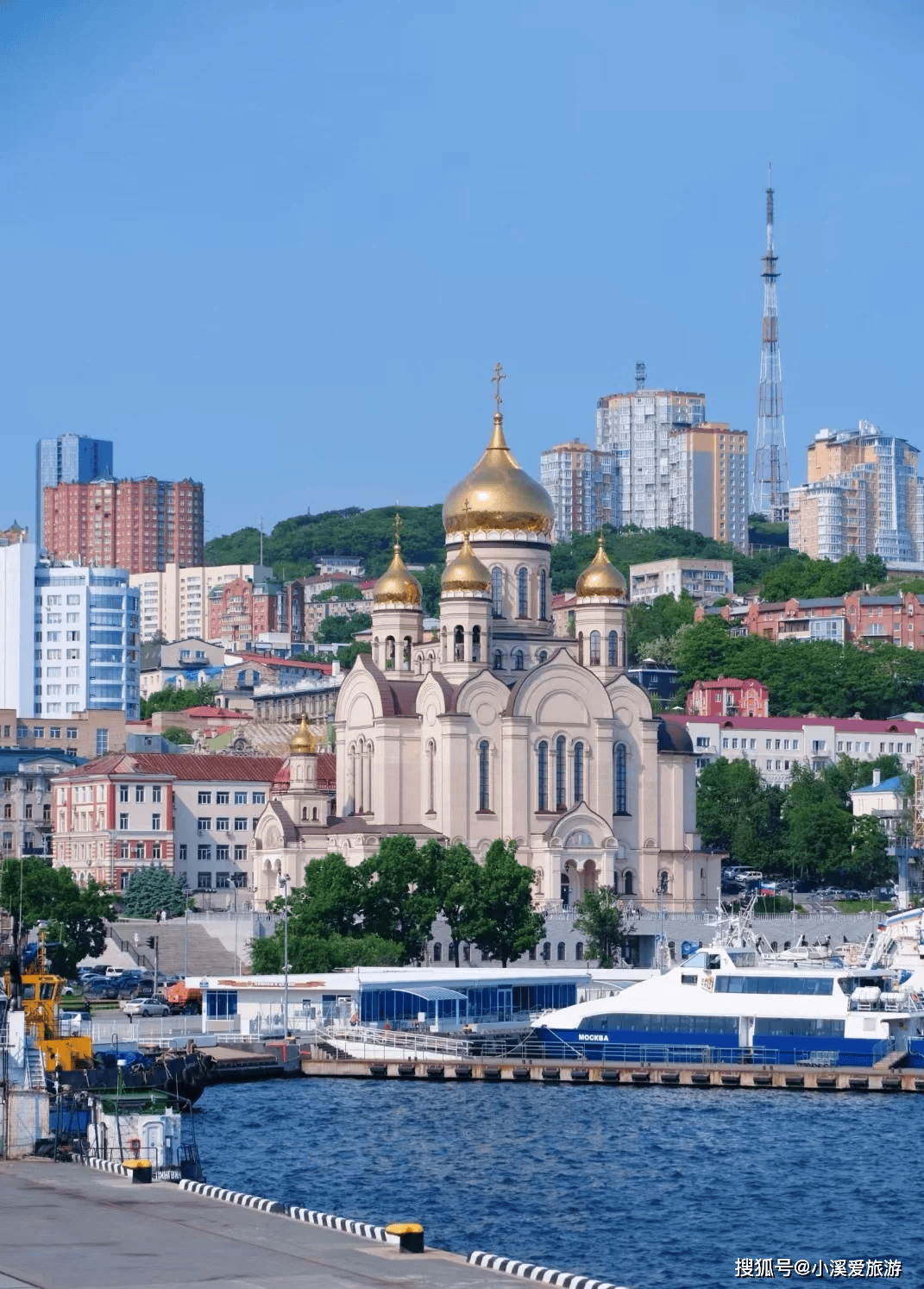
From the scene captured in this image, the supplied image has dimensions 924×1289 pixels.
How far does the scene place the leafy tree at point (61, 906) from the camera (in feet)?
306

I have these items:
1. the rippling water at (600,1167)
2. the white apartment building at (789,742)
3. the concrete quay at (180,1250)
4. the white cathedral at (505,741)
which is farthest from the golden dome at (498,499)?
the concrete quay at (180,1250)

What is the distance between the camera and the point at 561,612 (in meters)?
191

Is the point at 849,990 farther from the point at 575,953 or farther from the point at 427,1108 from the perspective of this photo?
the point at 575,953

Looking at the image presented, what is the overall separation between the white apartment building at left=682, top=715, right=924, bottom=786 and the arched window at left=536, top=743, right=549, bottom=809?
133 feet

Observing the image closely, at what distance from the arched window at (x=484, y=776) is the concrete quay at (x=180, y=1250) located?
66636mm

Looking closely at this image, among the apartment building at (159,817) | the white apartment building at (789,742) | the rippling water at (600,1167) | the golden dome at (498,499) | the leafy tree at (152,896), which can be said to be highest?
the golden dome at (498,499)

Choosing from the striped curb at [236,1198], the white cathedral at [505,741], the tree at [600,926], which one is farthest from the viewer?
the white cathedral at [505,741]

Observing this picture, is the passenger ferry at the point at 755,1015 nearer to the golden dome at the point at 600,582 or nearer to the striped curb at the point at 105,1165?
the striped curb at the point at 105,1165

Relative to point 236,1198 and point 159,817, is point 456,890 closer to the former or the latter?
point 159,817

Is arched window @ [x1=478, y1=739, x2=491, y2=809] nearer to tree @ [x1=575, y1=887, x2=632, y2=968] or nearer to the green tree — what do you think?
tree @ [x1=575, y1=887, x2=632, y2=968]

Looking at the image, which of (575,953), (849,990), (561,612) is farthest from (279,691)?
(849,990)

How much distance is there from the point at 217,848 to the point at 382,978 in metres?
38.5

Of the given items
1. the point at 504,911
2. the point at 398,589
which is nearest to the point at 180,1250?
the point at 504,911

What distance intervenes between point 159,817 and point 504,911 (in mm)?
24590
